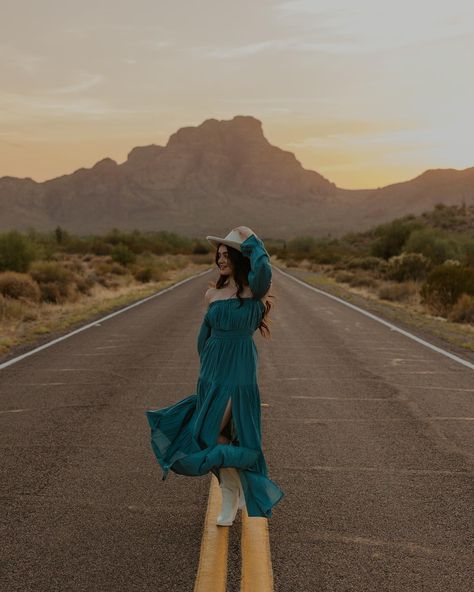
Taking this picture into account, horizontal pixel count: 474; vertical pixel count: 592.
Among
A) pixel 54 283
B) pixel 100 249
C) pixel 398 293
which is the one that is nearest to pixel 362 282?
pixel 398 293

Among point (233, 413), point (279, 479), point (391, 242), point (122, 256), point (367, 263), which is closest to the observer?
point (233, 413)

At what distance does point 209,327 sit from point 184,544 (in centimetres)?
138

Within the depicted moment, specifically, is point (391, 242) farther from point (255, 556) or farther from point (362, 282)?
point (255, 556)

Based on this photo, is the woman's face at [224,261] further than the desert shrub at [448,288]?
No

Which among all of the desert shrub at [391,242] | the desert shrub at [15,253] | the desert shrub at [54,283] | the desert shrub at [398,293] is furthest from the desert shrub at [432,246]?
the desert shrub at [54,283]

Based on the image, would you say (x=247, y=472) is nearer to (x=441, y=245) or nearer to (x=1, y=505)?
(x=1, y=505)

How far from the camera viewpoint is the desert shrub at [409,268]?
35000 millimetres

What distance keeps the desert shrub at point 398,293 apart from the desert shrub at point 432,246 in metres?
16.9

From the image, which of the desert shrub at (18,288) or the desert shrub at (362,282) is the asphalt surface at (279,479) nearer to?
the desert shrub at (18,288)

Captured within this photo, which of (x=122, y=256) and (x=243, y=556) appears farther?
(x=122, y=256)

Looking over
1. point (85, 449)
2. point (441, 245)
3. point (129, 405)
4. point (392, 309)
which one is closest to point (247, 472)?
point (85, 449)

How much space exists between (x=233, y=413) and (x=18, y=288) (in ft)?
65.1

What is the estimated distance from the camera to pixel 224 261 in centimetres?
486

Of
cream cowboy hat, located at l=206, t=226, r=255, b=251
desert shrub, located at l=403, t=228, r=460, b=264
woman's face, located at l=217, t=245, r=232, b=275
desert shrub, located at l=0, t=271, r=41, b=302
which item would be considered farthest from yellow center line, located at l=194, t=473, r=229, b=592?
desert shrub, located at l=403, t=228, r=460, b=264
